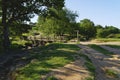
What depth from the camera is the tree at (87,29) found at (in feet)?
320

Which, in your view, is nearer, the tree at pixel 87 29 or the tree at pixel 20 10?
the tree at pixel 20 10

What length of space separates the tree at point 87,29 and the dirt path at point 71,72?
7217 cm

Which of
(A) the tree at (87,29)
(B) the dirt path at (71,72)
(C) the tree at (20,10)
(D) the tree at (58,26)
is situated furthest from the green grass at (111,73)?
(A) the tree at (87,29)

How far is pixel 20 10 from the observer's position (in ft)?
145

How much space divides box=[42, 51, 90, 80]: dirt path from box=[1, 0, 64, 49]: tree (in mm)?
22021

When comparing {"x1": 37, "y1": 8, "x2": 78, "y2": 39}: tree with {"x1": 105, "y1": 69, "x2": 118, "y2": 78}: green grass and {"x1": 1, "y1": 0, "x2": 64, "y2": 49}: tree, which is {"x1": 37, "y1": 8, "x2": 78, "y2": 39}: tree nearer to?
{"x1": 1, "y1": 0, "x2": 64, "y2": 49}: tree

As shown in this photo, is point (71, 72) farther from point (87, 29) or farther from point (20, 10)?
point (87, 29)

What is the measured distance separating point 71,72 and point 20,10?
81.7ft

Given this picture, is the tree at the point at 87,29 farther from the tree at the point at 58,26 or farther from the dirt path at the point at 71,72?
the dirt path at the point at 71,72

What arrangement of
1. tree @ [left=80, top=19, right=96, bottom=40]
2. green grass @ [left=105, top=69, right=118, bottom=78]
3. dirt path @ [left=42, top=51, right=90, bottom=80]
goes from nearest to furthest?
dirt path @ [left=42, top=51, right=90, bottom=80], green grass @ [left=105, top=69, right=118, bottom=78], tree @ [left=80, top=19, right=96, bottom=40]

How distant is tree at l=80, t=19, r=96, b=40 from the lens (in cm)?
9756

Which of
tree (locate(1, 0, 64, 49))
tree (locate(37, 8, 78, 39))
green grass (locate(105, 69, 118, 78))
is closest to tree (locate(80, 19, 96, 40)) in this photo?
tree (locate(37, 8, 78, 39))

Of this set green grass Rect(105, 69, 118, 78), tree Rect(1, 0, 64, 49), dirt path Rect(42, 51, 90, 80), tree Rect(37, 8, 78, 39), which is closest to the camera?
dirt path Rect(42, 51, 90, 80)

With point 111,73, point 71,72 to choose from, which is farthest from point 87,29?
point 71,72
